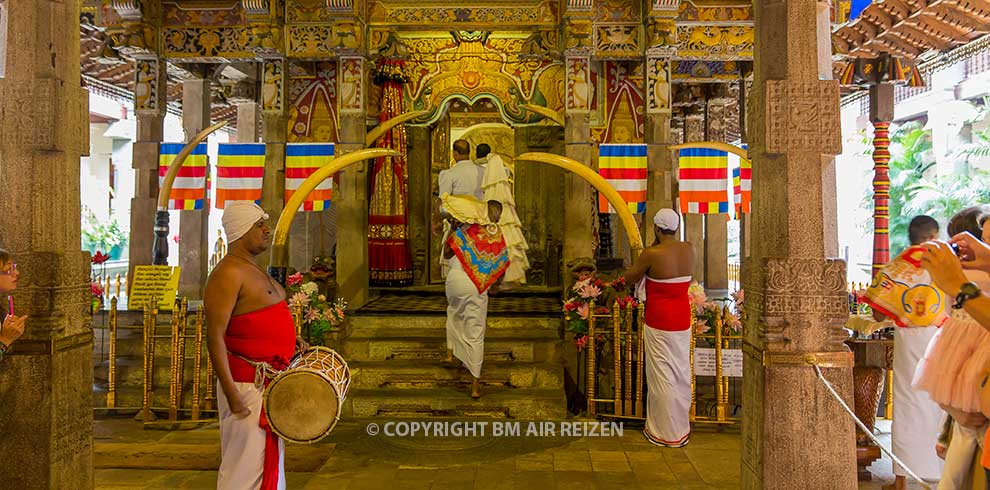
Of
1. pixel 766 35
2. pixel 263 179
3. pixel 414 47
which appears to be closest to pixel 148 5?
pixel 263 179

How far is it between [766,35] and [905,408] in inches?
105

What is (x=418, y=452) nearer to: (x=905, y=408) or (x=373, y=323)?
(x=373, y=323)

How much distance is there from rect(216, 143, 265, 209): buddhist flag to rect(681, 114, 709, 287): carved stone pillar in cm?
597

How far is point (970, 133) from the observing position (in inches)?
728

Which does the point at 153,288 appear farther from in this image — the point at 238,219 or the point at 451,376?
the point at 238,219

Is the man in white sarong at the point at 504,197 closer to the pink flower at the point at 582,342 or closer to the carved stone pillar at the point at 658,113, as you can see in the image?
the pink flower at the point at 582,342

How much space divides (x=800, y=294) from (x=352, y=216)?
648cm

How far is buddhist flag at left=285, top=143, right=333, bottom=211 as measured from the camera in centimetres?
961

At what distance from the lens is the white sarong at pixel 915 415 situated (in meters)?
4.68

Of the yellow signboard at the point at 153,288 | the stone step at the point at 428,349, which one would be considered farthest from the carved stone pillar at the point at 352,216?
the yellow signboard at the point at 153,288

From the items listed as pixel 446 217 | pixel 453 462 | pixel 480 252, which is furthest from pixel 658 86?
pixel 453 462

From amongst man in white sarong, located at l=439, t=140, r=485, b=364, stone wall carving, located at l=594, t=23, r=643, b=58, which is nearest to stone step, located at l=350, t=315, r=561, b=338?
man in white sarong, located at l=439, t=140, r=485, b=364

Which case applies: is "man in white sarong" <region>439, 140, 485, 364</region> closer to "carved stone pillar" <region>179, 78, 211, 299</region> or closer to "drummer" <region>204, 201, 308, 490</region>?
"drummer" <region>204, 201, 308, 490</region>

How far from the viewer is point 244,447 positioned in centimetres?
375
